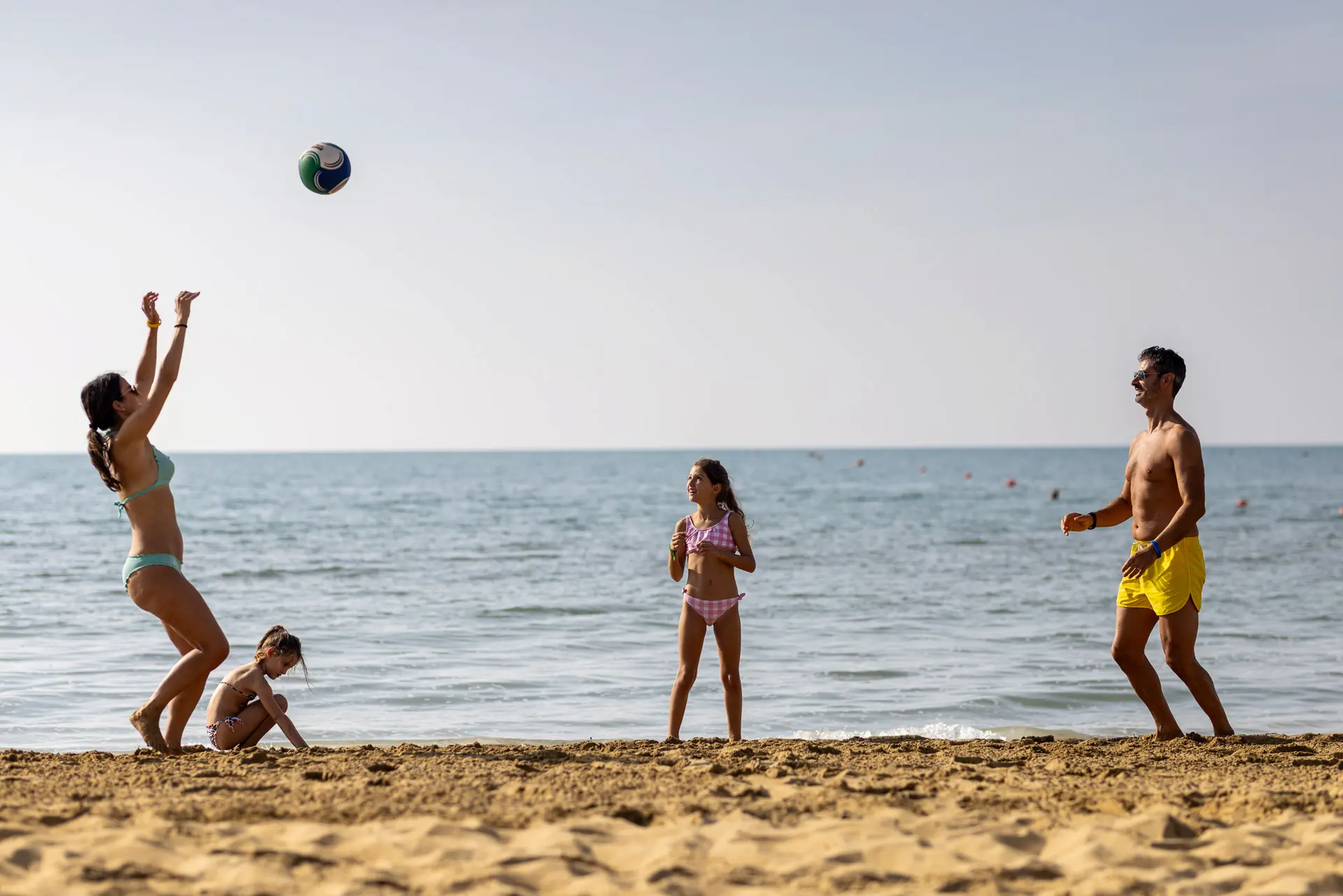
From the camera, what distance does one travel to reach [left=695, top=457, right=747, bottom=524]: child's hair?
6527 millimetres

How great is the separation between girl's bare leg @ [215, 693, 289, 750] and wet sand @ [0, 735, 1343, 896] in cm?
69

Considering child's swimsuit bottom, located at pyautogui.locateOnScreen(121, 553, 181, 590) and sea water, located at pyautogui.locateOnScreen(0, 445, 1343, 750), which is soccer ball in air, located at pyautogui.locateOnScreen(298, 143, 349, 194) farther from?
sea water, located at pyautogui.locateOnScreen(0, 445, 1343, 750)

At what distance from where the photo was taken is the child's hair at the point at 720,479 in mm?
6527

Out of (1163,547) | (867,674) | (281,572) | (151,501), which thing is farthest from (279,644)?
(281,572)

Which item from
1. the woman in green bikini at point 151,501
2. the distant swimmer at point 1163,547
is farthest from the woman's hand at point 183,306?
the distant swimmer at point 1163,547

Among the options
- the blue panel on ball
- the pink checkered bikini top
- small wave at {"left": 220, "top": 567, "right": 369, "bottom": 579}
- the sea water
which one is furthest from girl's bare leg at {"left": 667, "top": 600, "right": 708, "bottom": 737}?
small wave at {"left": 220, "top": 567, "right": 369, "bottom": 579}

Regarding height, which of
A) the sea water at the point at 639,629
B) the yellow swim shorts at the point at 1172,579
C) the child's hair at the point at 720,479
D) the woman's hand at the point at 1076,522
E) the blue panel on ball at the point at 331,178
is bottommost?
the sea water at the point at 639,629

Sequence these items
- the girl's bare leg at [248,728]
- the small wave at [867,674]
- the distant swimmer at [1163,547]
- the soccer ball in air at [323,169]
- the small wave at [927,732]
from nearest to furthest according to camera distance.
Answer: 1. the distant swimmer at [1163,547]
2. the girl's bare leg at [248,728]
3. the soccer ball in air at [323,169]
4. the small wave at [927,732]
5. the small wave at [867,674]

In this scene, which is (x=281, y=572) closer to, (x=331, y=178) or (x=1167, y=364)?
(x=331, y=178)

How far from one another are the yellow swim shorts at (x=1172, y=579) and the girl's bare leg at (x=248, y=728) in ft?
14.9

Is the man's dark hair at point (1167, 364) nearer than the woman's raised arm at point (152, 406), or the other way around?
the woman's raised arm at point (152, 406)

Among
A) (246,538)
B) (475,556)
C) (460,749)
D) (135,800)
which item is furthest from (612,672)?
(246,538)

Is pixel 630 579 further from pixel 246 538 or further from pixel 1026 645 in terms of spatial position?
pixel 246 538

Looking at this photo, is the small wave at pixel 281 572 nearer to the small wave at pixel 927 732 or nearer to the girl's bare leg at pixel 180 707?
the small wave at pixel 927 732
